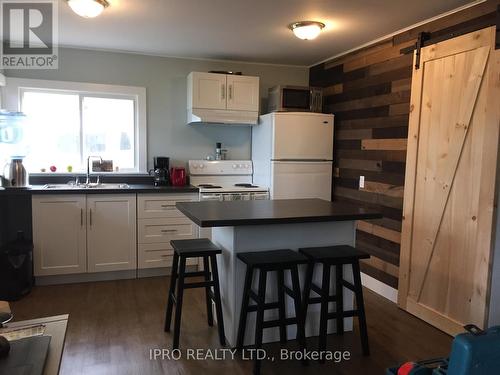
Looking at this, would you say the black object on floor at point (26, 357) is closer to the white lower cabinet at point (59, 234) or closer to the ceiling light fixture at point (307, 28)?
the white lower cabinet at point (59, 234)

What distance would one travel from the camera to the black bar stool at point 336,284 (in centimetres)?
250

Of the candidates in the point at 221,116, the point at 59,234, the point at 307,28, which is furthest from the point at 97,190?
the point at 307,28

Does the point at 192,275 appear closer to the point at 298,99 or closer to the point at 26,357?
the point at 26,357

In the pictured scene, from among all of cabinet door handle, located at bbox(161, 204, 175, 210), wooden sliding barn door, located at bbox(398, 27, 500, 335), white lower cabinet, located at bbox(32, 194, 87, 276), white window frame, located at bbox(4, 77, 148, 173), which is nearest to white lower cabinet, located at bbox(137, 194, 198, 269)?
cabinet door handle, located at bbox(161, 204, 175, 210)

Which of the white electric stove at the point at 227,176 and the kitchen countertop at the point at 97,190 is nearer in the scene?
the kitchen countertop at the point at 97,190

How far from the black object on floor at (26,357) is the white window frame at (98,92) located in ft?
10.6

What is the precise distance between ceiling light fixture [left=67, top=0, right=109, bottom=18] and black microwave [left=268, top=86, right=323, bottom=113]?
206 centimetres

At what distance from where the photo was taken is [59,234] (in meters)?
3.78

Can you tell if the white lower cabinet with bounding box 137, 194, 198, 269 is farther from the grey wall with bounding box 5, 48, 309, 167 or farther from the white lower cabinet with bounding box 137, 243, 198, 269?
the grey wall with bounding box 5, 48, 309, 167

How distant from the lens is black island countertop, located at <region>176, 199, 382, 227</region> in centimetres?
238

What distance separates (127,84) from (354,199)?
2.79 metres

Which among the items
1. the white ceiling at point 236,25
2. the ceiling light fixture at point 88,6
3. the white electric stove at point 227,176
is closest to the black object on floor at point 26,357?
the ceiling light fixture at point 88,6

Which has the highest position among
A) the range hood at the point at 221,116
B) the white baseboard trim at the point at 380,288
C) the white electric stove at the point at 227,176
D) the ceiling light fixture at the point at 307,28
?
the ceiling light fixture at the point at 307,28

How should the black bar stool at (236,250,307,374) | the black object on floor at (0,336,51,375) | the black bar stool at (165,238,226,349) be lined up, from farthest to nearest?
the black bar stool at (165,238,226,349) → the black bar stool at (236,250,307,374) → the black object on floor at (0,336,51,375)
